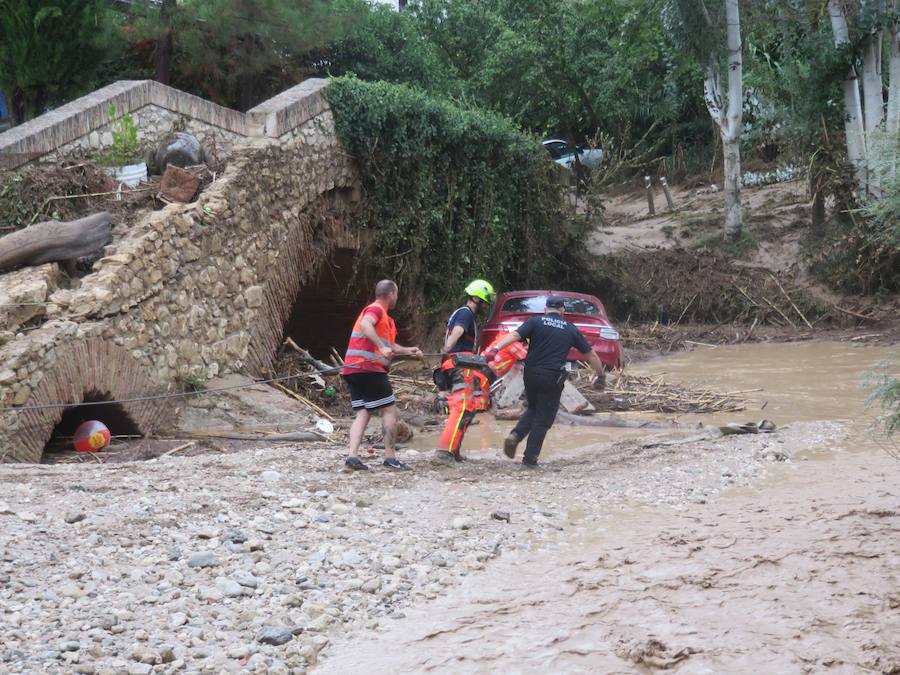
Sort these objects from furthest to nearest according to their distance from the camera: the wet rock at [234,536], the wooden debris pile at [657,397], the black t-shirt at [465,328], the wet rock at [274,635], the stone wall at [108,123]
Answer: the wooden debris pile at [657,397] → the stone wall at [108,123] → the black t-shirt at [465,328] → the wet rock at [234,536] → the wet rock at [274,635]

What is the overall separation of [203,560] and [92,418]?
510 centimetres

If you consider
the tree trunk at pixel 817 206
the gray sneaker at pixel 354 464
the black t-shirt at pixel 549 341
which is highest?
the tree trunk at pixel 817 206

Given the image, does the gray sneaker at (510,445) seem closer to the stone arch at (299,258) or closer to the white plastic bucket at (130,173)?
the stone arch at (299,258)

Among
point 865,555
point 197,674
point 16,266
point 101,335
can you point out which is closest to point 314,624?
point 197,674

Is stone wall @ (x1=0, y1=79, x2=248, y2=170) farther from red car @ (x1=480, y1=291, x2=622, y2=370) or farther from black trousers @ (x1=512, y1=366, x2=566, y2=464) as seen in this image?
black trousers @ (x1=512, y1=366, x2=566, y2=464)

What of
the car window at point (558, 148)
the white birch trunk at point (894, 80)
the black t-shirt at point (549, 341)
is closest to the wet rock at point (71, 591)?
the black t-shirt at point (549, 341)

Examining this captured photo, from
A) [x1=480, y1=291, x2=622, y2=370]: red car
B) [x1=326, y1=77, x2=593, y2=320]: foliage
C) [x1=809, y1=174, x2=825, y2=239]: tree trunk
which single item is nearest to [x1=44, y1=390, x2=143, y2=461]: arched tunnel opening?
[x1=480, y1=291, x2=622, y2=370]: red car

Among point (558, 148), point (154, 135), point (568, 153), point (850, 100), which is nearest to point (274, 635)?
point (154, 135)

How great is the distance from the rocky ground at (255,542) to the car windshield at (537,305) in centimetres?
630

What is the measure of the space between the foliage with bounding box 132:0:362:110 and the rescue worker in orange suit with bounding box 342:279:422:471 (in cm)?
1102

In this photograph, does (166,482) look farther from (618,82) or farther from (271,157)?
(618,82)

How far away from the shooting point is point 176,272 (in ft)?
39.2

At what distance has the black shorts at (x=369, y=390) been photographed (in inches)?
362

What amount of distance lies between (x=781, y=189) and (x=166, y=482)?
25248mm
